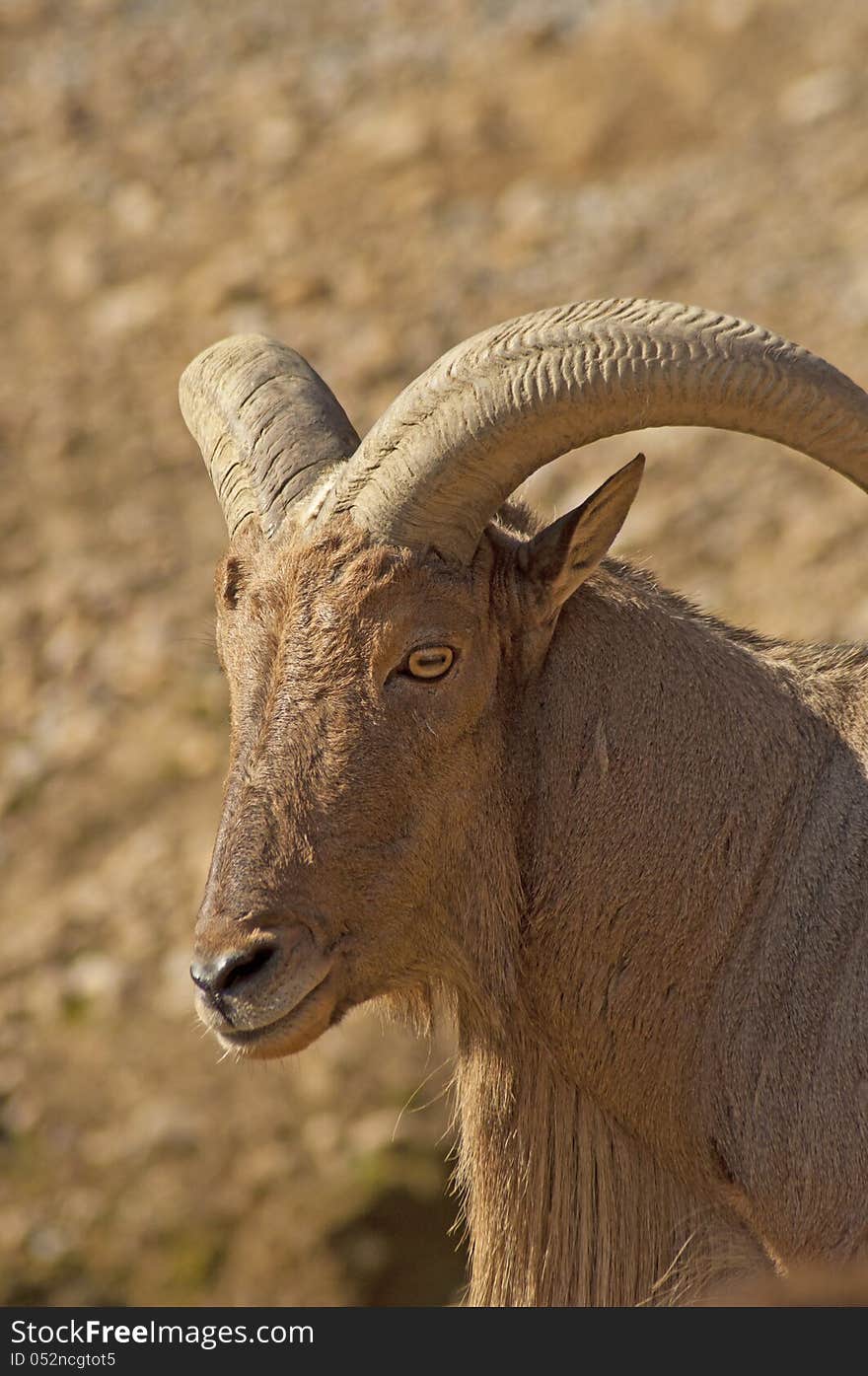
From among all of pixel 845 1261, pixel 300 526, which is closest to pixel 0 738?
pixel 300 526

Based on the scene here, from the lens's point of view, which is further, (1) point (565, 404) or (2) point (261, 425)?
(2) point (261, 425)

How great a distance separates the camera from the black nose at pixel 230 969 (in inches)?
188

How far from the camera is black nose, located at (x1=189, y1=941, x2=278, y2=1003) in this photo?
15.6 feet

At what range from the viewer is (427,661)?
199 inches

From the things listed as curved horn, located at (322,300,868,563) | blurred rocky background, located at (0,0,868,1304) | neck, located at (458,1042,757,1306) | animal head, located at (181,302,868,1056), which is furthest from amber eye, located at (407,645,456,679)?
blurred rocky background, located at (0,0,868,1304)

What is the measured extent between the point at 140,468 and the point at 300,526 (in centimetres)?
822

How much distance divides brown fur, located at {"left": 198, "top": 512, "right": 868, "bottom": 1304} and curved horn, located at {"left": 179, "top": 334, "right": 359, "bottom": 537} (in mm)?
256

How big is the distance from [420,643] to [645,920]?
109 centimetres

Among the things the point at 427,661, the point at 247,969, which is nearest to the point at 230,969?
the point at 247,969

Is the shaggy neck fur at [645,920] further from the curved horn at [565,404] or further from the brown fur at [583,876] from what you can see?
the curved horn at [565,404]

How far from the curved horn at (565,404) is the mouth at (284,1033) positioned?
4.35 ft

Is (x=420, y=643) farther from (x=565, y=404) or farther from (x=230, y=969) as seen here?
(x=230, y=969)

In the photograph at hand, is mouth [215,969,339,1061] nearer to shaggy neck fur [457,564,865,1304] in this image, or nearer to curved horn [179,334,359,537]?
shaggy neck fur [457,564,865,1304]

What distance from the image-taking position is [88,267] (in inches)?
588
